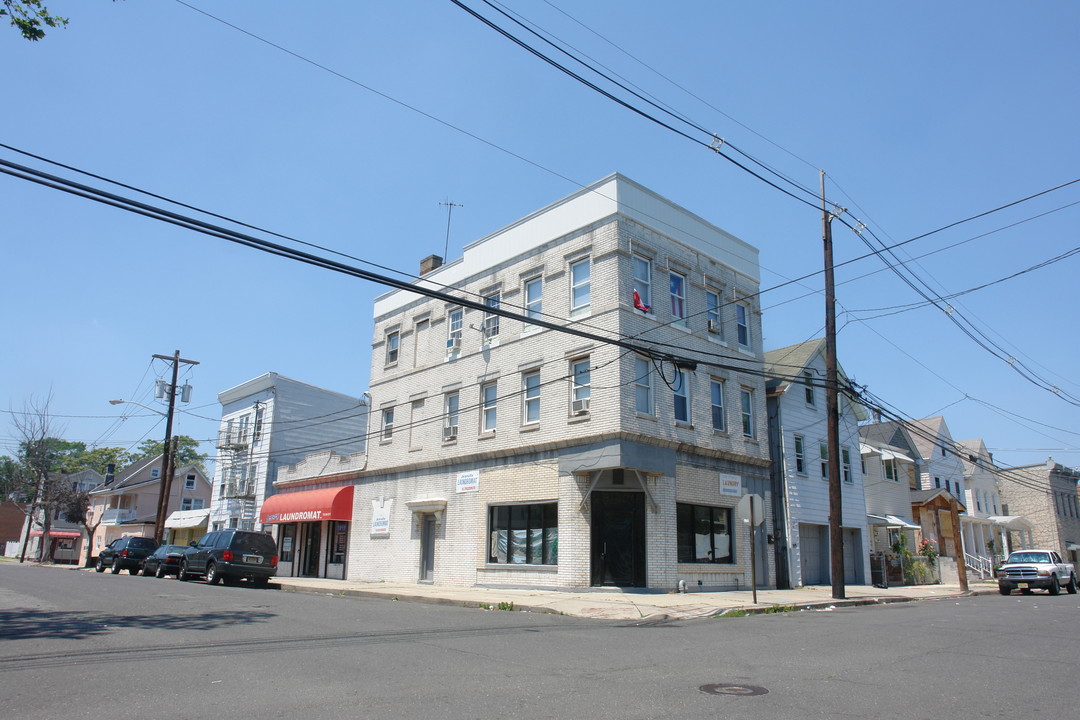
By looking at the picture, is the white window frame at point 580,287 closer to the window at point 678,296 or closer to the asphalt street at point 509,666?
the window at point 678,296

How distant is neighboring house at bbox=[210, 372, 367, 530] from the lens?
37562mm

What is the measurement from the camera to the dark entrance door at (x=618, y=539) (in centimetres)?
2097

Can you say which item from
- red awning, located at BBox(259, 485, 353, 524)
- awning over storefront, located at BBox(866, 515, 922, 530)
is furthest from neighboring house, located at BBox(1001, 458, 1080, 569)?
red awning, located at BBox(259, 485, 353, 524)

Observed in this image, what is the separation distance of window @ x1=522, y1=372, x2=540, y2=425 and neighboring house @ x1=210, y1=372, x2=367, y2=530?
18.3m

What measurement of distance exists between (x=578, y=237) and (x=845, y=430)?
15677 mm

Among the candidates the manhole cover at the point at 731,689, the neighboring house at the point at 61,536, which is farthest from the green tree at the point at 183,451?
the manhole cover at the point at 731,689

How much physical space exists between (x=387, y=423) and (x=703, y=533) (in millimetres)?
13330

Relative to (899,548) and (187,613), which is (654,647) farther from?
(899,548)

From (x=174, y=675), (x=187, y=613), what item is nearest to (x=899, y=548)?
(x=187, y=613)

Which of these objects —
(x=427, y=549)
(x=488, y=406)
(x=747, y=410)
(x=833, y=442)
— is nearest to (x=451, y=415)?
(x=488, y=406)

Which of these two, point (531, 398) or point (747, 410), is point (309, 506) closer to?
point (531, 398)

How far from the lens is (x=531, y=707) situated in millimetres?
6219

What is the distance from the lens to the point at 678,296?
79.4 ft

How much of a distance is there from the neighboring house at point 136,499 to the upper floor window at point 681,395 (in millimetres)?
46884
